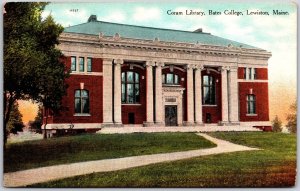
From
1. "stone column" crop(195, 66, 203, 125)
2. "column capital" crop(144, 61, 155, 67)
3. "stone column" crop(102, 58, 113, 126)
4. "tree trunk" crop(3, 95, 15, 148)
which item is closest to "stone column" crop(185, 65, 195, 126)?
"stone column" crop(195, 66, 203, 125)

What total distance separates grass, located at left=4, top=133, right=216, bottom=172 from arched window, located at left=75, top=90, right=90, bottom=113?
0.73 m

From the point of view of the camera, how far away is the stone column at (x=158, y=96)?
1417 centimetres

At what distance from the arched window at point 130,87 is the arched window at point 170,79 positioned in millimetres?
769

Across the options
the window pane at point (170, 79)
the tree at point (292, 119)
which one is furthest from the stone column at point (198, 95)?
the tree at point (292, 119)

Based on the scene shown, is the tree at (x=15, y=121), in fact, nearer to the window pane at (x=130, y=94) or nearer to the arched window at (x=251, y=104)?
the window pane at (x=130, y=94)

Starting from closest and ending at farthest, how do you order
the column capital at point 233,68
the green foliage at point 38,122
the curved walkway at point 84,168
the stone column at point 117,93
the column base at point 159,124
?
the curved walkway at point 84,168 < the green foliage at point 38,122 < the stone column at point 117,93 < the column base at point 159,124 < the column capital at point 233,68

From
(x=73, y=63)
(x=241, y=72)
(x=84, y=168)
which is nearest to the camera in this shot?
(x=84, y=168)

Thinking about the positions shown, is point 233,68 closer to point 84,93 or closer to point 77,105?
point 84,93

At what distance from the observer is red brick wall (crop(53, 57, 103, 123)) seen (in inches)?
526

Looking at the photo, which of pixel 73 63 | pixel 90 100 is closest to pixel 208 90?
pixel 90 100

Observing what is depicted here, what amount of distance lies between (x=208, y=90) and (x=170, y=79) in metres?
1.20

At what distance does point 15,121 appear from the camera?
1287cm

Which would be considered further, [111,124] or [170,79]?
[170,79]

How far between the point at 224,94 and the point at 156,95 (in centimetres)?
201
